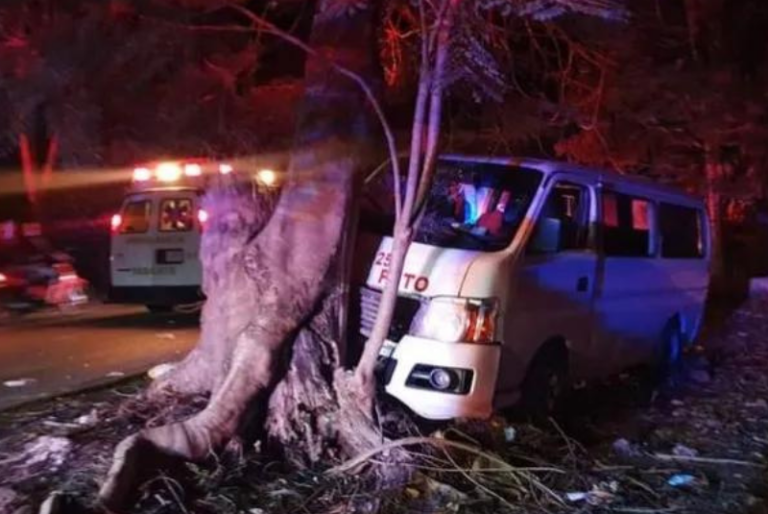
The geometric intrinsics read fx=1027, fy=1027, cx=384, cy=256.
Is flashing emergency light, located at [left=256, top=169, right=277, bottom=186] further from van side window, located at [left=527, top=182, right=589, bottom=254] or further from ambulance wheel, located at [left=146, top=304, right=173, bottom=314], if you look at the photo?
ambulance wheel, located at [left=146, top=304, right=173, bottom=314]

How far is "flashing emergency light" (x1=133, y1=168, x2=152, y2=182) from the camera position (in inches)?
538

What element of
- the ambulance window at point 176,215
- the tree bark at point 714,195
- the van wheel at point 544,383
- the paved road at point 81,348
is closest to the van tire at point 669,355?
the van wheel at point 544,383

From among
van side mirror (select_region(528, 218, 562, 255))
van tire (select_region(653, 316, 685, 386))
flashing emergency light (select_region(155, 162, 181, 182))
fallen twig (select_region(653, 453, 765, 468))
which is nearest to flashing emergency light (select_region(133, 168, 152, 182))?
flashing emergency light (select_region(155, 162, 181, 182))

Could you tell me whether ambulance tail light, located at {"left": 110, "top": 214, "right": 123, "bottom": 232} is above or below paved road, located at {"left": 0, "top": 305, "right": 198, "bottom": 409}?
above

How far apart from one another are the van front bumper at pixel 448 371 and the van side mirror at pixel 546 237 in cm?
86

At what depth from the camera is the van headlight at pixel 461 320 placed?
6.49m

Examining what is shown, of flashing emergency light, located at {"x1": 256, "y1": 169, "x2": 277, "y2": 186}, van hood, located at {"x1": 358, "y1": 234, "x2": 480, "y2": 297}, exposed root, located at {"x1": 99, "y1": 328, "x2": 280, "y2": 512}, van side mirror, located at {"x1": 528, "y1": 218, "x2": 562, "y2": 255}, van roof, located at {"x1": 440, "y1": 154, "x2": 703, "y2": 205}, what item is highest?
van roof, located at {"x1": 440, "y1": 154, "x2": 703, "y2": 205}

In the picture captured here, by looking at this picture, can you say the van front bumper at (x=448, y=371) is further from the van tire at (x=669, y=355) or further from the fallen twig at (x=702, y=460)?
→ the van tire at (x=669, y=355)

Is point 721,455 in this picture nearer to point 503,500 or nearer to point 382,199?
point 503,500

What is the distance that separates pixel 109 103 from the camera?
365 inches

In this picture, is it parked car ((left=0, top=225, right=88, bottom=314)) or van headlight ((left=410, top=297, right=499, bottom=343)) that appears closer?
van headlight ((left=410, top=297, right=499, bottom=343))

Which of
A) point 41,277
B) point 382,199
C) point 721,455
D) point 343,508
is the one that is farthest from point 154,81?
point 41,277

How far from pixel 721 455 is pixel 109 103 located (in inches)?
235

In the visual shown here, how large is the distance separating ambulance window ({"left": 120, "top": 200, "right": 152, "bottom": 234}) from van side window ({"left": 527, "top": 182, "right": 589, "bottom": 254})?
7.64 metres
